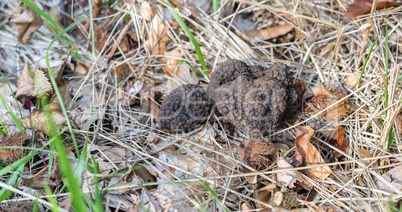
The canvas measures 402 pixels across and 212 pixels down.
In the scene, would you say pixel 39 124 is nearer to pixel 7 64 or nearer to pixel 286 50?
pixel 7 64

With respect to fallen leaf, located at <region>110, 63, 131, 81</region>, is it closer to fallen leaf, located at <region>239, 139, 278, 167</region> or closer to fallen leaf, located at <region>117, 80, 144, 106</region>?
fallen leaf, located at <region>117, 80, 144, 106</region>

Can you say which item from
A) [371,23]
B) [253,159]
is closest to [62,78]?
[253,159]

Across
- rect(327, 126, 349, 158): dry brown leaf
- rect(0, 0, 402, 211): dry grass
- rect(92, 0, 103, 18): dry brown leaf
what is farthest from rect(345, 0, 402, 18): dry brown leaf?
rect(92, 0, 103, 18): dry brown leaf

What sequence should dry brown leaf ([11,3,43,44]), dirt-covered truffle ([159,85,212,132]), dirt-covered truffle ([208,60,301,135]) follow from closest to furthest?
dirt-covered truffle ([208,60,301,135]) < dirt-covered truffle ([159,85,212,132]) < dry brown leaf ([11,3,43,44])

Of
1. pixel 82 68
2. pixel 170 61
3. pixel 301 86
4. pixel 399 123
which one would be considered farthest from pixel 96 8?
pixel 399 123

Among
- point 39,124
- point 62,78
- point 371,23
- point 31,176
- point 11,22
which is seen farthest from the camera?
point 11,22

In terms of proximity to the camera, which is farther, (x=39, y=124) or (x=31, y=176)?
(x=39, y=124)
